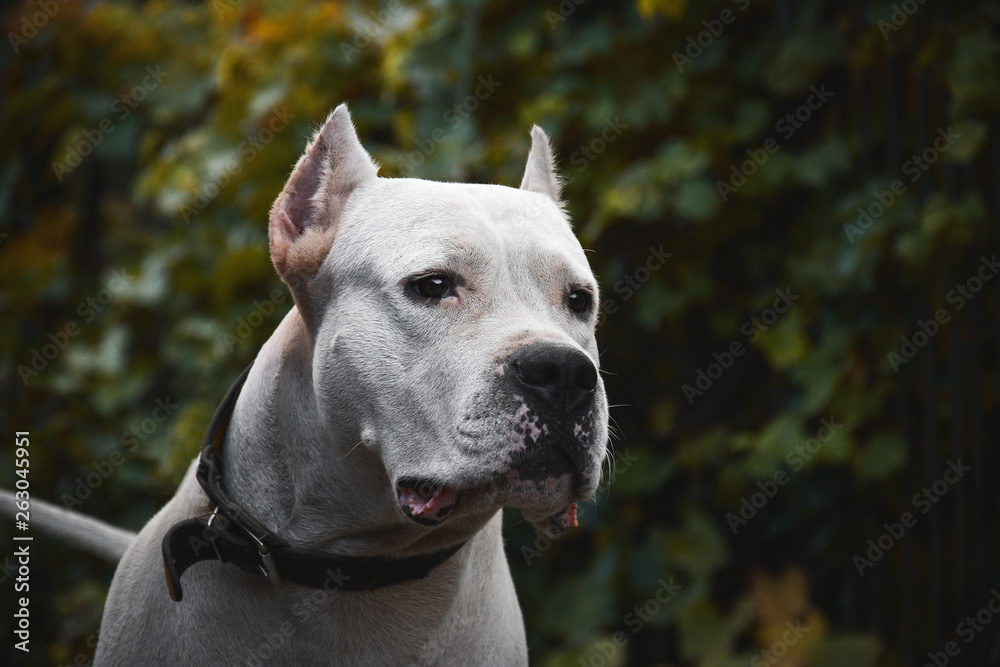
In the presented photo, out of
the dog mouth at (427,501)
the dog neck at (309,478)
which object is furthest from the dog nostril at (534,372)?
the dog neck at (309,478)

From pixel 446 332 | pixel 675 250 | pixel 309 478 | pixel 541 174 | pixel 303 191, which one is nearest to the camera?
pixel 446 332

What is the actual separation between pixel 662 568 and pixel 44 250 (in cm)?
446

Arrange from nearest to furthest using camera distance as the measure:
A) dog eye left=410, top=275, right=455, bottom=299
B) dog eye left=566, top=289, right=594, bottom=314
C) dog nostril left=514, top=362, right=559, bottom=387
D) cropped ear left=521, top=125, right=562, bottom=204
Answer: dog nostril left=514, top=362, right=559, bottom=387 → dog eye left=410, top=275, right=455, bottom=299 → dog eye left=566, top=289, right=594, bottom=314 → cropped ear left=521, top=125, right=562, bottom=204

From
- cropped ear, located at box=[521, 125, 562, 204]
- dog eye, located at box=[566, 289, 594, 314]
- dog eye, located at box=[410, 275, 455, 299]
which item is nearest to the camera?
dog eye, located at box=[410, 275, 455, 299]

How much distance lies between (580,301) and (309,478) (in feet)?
2.21

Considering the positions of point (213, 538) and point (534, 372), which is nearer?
point (534, 372)

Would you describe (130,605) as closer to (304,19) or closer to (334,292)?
(334,292)

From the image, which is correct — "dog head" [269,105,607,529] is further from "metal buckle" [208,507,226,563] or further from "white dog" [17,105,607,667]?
"metal buckle" [208,507,226,563]

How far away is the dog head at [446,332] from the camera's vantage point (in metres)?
1.72

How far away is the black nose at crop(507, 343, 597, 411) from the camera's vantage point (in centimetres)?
170

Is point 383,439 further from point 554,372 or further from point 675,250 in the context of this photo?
point 675,250

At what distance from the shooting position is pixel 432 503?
5.75ft

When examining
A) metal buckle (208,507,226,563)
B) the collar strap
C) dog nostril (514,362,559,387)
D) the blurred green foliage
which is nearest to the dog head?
dog nostril (514,362,559,387)

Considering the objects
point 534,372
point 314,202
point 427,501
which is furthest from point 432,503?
point 314,202
